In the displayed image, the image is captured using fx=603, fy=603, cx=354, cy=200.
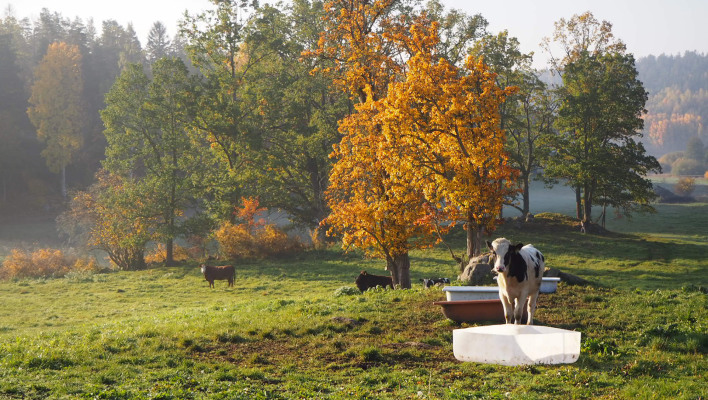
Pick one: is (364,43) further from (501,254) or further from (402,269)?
(501,254)

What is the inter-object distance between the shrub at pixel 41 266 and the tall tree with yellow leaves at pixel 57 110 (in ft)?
135

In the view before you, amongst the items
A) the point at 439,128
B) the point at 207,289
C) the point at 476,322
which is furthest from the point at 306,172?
the point at 476,322

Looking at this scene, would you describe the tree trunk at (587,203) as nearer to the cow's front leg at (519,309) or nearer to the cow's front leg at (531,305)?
the cow's front leg at (531,305)

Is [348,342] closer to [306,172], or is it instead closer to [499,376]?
[499,376]

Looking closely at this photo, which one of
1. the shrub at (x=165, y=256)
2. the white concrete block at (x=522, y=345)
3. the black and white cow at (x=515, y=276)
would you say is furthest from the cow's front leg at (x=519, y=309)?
the shrub at (x=165, y=256)

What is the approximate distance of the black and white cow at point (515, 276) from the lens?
536 inches

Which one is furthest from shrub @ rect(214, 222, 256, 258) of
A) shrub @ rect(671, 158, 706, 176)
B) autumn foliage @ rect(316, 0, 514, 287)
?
shrub @ rect(671, 158, 706, 176)

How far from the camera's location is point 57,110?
84.2m

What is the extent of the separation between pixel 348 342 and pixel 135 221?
1411 inches

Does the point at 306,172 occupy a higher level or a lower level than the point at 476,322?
higher

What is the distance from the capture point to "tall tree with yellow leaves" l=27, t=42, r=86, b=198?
82.5m

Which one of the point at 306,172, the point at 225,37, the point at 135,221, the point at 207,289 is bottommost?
the point at 207,289

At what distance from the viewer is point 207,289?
115 feet

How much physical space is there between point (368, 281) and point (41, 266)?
29409 mm
